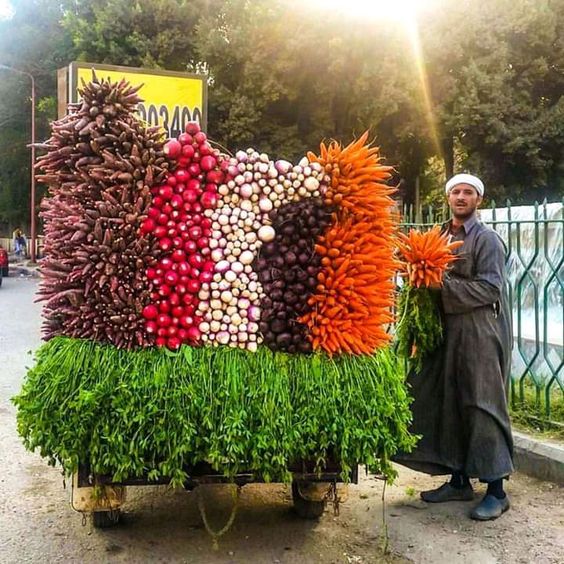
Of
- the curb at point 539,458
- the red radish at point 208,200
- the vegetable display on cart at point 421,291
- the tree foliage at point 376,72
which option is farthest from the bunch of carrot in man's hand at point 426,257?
the tree foliage at point 376,72

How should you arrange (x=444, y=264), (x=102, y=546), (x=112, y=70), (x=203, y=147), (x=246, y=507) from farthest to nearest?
1. (x=112, y=70)
2. (x=246, y=507)
3. (x=444, y=264)
4. (x=102, y=546)
5. (x=203, y=147)

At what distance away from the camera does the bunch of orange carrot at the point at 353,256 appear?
2.91 meters

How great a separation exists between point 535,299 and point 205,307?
2.89 meters

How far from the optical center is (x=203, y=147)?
294 cm

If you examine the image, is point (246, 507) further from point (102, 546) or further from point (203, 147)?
point (203, 147)

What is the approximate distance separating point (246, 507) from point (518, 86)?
1703 cm

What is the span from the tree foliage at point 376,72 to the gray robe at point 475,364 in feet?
46.4

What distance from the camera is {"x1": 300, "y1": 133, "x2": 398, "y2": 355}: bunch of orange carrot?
2.91 meters

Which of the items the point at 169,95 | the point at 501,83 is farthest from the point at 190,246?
the point at 501,83

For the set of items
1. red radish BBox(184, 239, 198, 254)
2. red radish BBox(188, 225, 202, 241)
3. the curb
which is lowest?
the curb

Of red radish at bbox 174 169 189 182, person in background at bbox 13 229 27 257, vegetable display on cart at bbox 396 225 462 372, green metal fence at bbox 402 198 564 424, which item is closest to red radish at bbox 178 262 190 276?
red radish at bbox 174 169 189 182

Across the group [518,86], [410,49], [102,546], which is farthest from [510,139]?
[102,546]

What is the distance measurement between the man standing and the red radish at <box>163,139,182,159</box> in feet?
5.33

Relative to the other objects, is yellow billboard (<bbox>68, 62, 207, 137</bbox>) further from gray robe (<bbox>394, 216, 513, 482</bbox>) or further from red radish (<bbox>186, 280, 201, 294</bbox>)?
red radish (<bbox>186, 280, 201, 294</bbox>)
